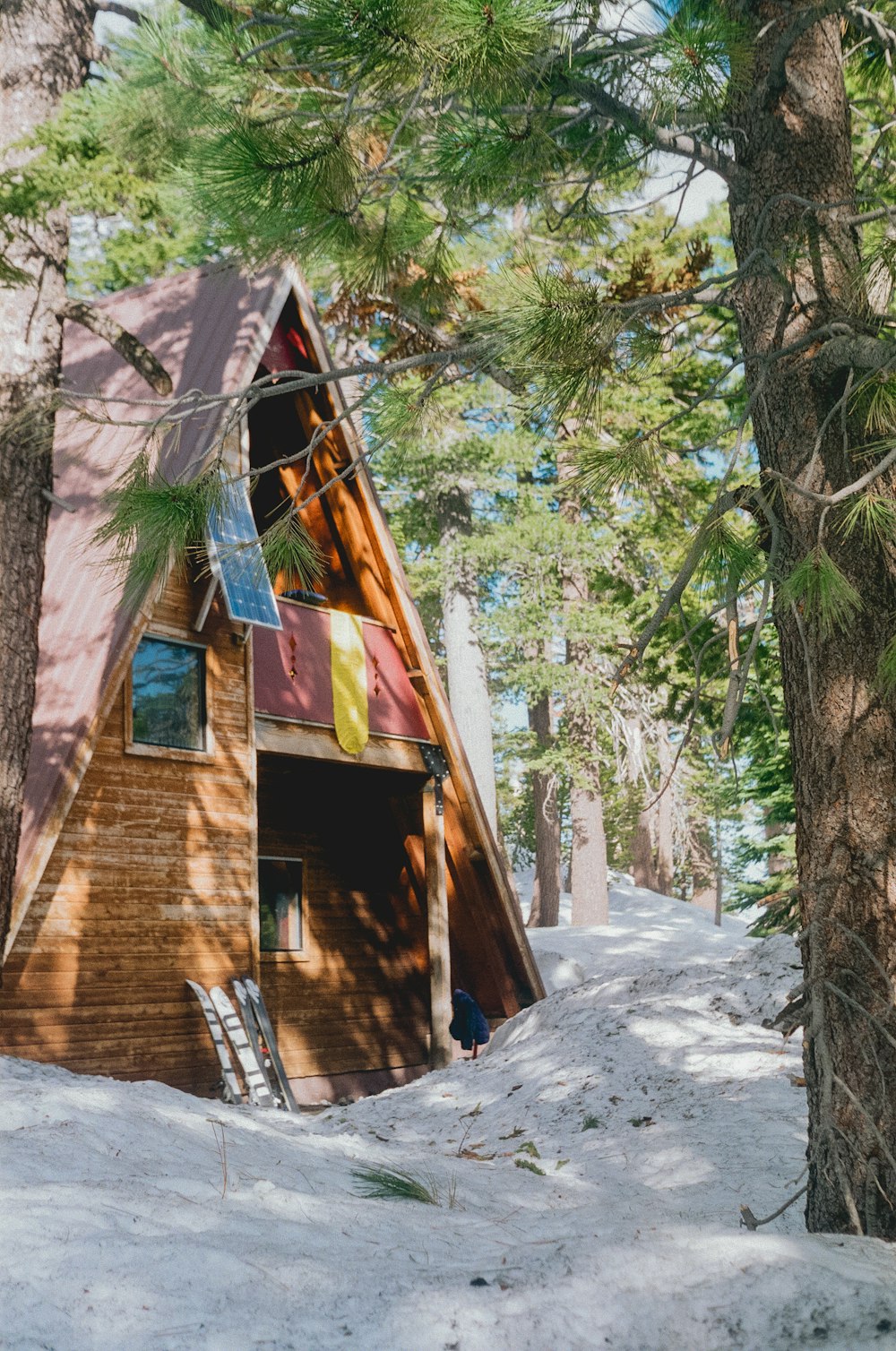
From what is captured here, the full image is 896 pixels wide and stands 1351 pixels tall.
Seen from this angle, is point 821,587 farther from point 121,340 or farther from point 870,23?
point 121,340

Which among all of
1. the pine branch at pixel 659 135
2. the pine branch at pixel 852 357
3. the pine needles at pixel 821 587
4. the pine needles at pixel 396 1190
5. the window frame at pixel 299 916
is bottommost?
the pine needles at pixel 396 1190

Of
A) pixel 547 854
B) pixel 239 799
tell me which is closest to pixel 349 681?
pixel 239 799

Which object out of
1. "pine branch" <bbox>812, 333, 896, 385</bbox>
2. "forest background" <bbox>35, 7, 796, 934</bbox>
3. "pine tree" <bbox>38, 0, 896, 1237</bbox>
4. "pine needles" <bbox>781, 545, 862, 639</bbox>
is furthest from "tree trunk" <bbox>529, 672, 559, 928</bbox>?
"pine needles" <bbox>781, 545, 862, 639</bbox>

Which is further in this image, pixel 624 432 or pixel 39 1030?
pixel 624 432

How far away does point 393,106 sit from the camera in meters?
4.98

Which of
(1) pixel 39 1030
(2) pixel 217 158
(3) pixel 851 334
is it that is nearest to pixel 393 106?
(2) pixel 217 158

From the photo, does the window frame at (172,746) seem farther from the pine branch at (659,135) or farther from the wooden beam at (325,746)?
the pine branch at (659,135)

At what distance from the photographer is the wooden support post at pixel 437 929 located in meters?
12.4

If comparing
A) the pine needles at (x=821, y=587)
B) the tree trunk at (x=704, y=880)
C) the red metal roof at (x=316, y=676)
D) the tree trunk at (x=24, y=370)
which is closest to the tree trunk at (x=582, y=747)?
the red metal roof at (x=316, y=676)

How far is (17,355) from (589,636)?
43.5ft

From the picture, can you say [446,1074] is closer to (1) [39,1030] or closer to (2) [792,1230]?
(1) [39,1030]

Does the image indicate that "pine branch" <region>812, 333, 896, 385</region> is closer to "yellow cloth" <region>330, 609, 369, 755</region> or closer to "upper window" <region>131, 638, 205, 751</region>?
"upper window" <region>131, 638, 205, 751</region>

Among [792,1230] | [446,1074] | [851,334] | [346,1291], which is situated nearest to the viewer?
[346,1291]

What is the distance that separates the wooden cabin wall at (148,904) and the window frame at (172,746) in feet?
0.12
